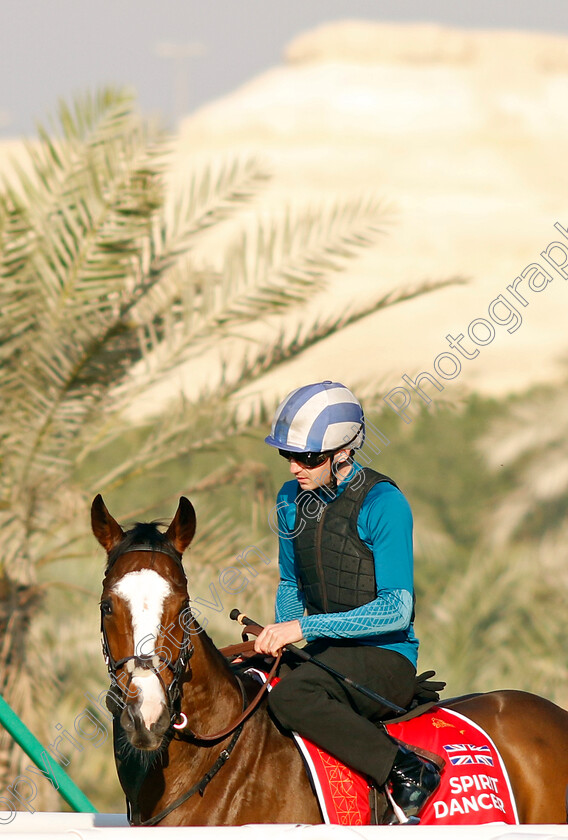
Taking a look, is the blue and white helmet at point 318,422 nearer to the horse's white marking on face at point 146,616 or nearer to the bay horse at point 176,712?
the bay horse at point 176,712

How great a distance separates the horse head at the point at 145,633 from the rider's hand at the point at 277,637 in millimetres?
327

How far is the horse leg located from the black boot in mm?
526

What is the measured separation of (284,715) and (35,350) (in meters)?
4.83

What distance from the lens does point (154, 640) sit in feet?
11.6

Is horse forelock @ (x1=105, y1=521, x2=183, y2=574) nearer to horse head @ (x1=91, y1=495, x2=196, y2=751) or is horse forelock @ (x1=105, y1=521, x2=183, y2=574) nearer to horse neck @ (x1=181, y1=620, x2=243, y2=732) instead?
horse head @ (x1=91, y1=495, x2=196, y2=751)

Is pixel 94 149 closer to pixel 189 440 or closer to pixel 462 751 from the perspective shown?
pixel 189 440

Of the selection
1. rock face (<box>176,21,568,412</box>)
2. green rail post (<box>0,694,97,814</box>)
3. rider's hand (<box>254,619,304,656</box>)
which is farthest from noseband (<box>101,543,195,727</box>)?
rock face (<box>176,21,568,412</box>)

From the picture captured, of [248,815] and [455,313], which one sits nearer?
[248,815]

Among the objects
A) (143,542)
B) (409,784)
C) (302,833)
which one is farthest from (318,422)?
(302,833)

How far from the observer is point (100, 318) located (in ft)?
26.8

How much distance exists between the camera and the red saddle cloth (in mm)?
3850

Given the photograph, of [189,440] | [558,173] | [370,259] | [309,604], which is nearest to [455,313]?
[370,259]

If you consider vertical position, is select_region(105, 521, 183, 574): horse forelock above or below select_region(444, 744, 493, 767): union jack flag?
above

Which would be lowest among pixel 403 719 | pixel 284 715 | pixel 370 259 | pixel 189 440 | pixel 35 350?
pixel 403 719
